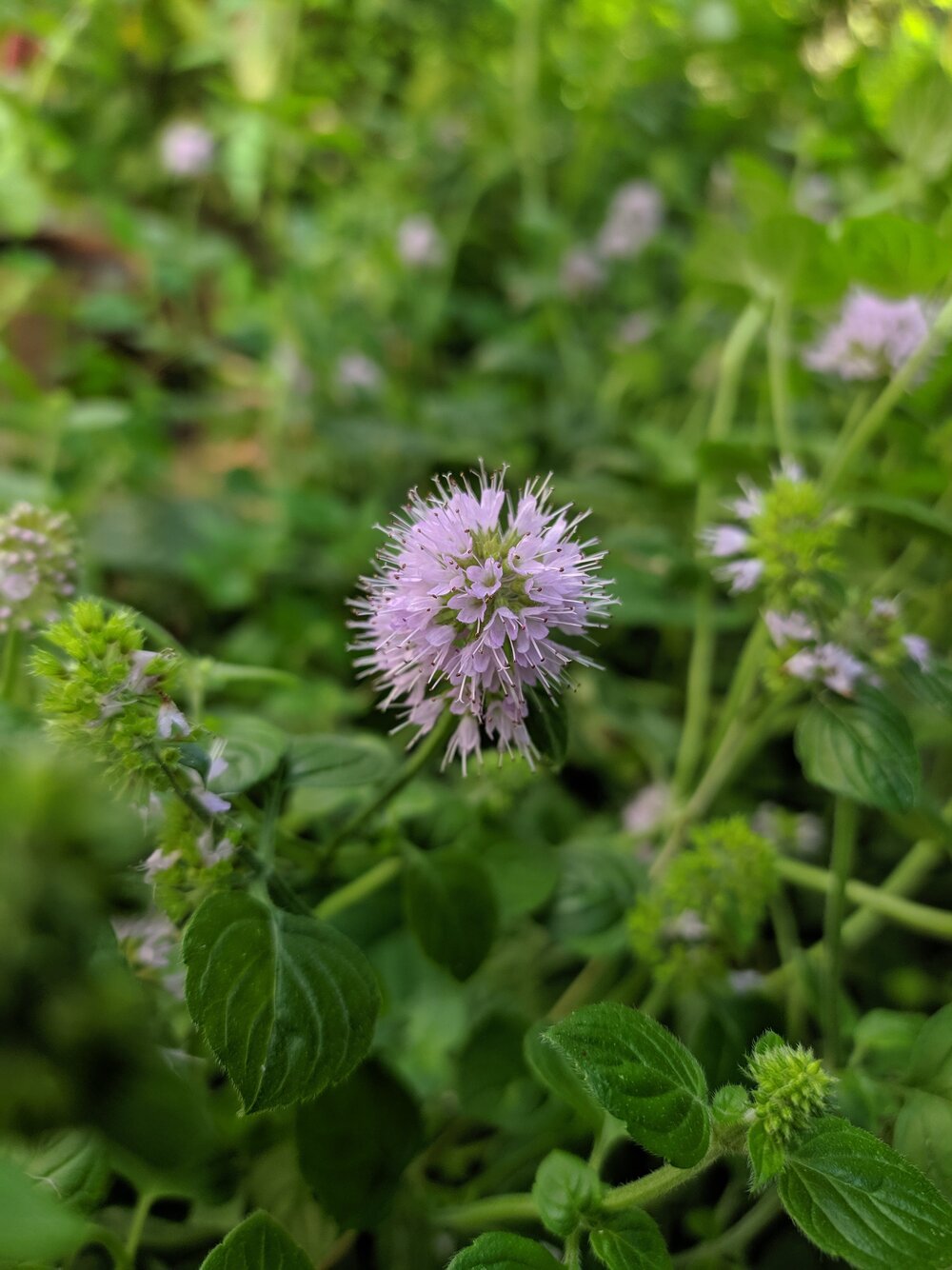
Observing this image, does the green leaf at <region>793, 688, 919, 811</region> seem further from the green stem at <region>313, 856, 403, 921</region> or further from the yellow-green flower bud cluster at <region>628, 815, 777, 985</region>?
the green stem at <region>313, 856, 403, 921</region>

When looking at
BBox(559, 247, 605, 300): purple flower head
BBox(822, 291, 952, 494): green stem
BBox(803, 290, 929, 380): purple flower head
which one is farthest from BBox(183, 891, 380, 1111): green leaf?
BBox(559, 247, 605, 300): purple flower head

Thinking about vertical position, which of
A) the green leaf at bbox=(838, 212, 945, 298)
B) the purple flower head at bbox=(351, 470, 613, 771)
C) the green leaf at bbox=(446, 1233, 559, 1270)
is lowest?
the green leaf at bbox=(446, 1233, 559, 1270)

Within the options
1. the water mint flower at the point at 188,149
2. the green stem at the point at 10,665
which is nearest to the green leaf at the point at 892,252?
the green stem at the point at 10,665

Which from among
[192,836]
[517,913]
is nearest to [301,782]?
[192,836]

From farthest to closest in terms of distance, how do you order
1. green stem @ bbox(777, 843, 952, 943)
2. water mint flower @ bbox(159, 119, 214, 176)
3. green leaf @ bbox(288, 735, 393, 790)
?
water mint flower @ bbox(159, 119, 214, 176), green stem @ bbox(777, 843, 952, 943), green leaf @ bbox(288, 735, 393, 790)

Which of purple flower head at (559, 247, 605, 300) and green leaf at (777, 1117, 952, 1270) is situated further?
purple flower head at (559, 247, 605, 300)

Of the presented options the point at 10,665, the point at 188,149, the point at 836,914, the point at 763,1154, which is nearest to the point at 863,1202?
the point at 763,1154

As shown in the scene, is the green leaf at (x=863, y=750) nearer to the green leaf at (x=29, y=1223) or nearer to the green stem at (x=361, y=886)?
the green stem at (x=361, y=886)
